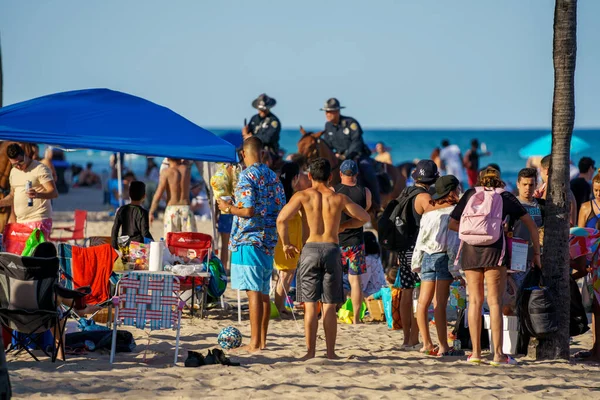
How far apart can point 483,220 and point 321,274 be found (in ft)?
4.47

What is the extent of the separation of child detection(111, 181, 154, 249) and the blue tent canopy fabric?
1102 millimetres

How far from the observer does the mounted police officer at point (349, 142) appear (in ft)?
47.8

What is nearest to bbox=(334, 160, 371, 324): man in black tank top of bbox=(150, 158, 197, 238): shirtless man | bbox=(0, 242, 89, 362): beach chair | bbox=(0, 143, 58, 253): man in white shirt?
bbox=(150, 158, 197, 238): shirtless man

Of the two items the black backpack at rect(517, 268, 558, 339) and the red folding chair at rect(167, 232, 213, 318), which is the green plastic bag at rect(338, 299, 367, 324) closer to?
the red folding chair at rect(167, 232, 213, 318)

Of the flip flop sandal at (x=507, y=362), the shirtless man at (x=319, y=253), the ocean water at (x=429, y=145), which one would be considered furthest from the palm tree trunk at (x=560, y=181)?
the ocean water at (x=429, y=145)

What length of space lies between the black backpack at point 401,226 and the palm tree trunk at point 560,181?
45.1 inches

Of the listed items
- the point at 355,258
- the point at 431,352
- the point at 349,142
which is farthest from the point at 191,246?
the point at 349,142

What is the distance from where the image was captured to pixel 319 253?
26.7 feet

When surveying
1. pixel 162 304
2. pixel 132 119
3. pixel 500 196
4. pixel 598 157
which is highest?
pixel 598 157

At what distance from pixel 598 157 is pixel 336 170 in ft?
200

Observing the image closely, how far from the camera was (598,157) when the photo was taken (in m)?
71.0

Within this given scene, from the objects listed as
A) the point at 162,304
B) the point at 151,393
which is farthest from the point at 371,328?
the point at 151,393

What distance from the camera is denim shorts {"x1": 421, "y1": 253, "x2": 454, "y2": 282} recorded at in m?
8.53

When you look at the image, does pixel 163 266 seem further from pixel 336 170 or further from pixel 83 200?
pixel 83 200
